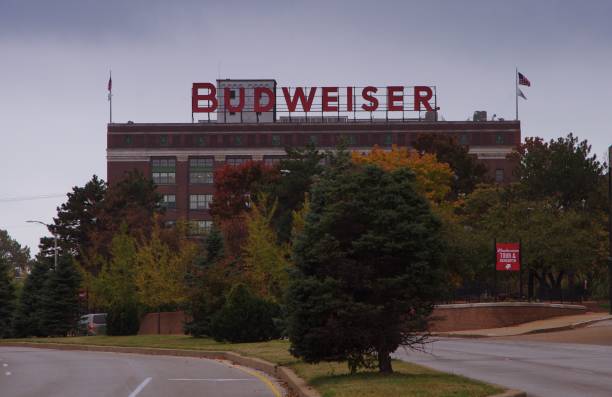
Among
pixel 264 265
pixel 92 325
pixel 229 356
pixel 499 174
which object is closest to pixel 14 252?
pixel 499 174

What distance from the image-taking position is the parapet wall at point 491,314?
52688 millimetres

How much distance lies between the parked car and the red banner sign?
2591 centimetres

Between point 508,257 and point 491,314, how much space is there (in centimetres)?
412

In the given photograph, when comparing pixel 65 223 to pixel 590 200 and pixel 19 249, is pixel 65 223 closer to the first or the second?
pixel 590 200

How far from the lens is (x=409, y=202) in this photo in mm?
19531

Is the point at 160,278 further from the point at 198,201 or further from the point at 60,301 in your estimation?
the point at 198,201

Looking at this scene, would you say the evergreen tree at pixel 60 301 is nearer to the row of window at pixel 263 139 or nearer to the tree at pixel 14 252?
the row of window at pixel 263 139

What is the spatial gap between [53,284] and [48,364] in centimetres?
3353

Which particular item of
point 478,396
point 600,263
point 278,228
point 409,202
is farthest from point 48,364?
point 600,263

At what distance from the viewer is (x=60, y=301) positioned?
65.4 meters

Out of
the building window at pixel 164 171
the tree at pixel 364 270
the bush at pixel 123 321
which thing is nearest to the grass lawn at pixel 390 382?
the tree at pixel 364 270

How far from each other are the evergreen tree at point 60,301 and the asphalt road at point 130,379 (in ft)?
101

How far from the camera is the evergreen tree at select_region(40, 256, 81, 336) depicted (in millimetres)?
65375

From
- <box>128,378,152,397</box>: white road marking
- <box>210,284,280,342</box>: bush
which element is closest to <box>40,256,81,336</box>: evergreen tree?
<box>210,284,280,342</box>: bush
